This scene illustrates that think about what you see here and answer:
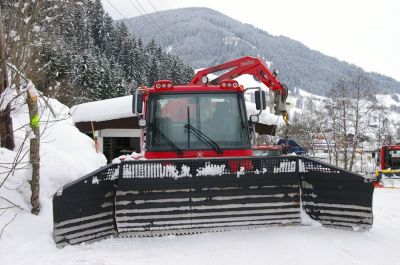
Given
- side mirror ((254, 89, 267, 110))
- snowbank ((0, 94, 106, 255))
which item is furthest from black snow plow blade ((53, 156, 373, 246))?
side mirror ((254, 89, 267, 110))

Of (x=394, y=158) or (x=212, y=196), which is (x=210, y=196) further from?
(x=394, y=158)

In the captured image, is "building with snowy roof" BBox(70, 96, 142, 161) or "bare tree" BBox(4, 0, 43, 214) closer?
"bare tree" BBox(4, 0, 43, 214)

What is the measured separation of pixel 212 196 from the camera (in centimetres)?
475

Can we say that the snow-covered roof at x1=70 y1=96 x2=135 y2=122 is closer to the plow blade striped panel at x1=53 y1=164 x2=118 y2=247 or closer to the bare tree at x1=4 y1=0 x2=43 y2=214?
the bare tree at x1=4 y1=0 x2=43 y2=214

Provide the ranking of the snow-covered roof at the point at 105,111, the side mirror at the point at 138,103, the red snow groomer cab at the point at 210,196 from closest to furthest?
the red snow groomer cab at the point at 210,196, the side mirror at the point at 138,103, the snow-covered roof at the point at 105,111

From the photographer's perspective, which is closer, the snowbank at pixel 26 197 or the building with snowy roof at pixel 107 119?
the snowbank at pixel 26 197

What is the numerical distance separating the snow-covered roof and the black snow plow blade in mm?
12118

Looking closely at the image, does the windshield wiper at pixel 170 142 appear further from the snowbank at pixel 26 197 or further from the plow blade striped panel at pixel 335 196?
the plow blade striped panel at pixel 335 196

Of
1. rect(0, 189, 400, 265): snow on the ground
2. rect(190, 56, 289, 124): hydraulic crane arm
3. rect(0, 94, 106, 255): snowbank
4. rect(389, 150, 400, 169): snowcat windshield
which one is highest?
rect(190, 56, 289, 124): hydraulic crane arm

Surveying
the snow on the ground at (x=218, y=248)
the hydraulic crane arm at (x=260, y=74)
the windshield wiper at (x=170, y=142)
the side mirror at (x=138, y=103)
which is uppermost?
the hydraulic crane arm at (x=260, y=74)

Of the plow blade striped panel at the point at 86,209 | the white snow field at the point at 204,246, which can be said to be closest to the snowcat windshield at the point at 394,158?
the white snow field at the point at 204,246

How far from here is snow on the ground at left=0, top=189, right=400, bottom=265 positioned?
3.92 m

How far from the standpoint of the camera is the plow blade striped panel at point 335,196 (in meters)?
4.77

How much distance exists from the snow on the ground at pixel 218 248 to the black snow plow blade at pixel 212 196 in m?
0.15
